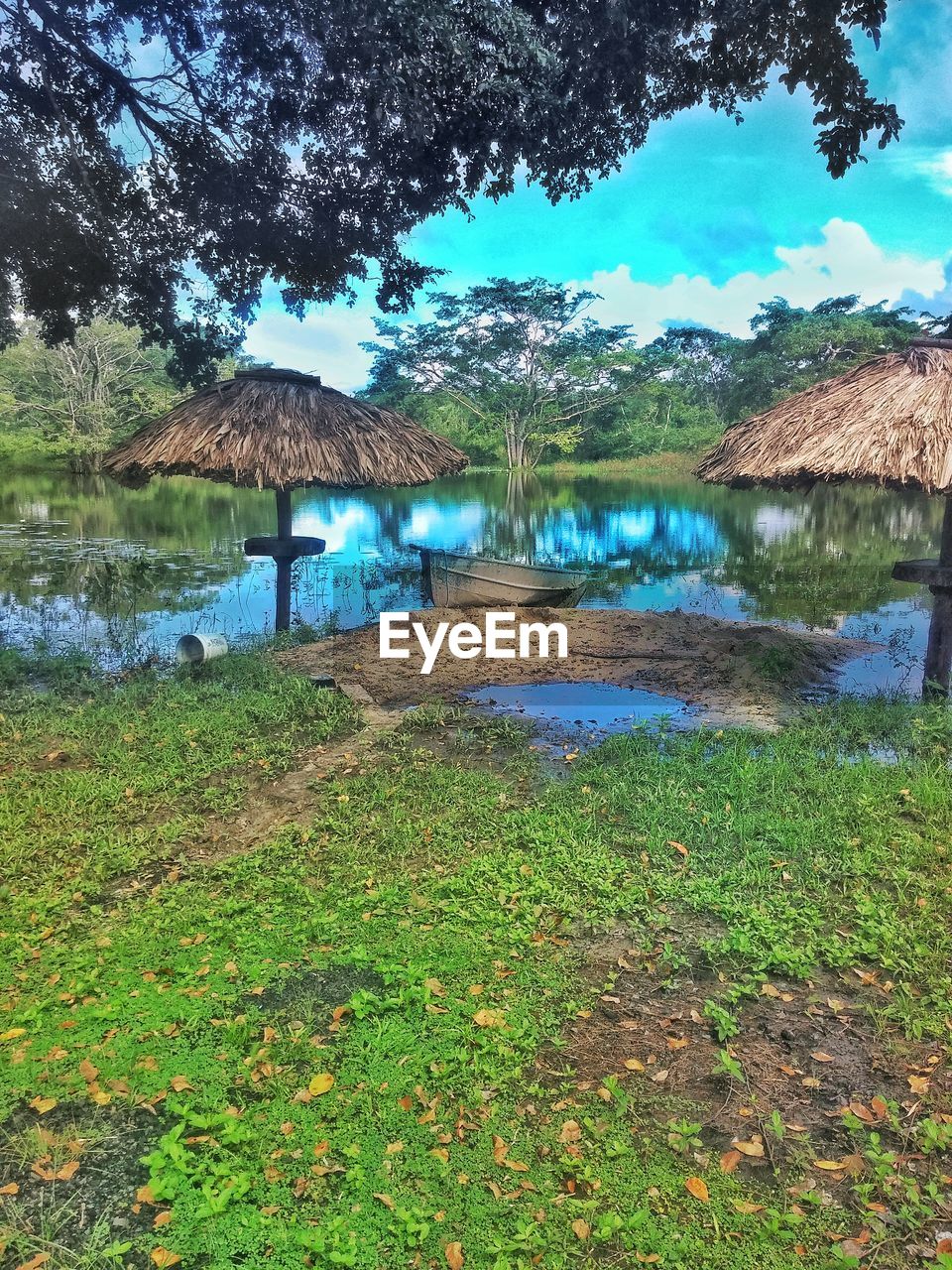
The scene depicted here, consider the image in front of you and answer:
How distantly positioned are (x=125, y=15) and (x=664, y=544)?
14.6 meters

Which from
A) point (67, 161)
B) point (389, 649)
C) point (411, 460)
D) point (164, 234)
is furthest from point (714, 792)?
point (67, 161)

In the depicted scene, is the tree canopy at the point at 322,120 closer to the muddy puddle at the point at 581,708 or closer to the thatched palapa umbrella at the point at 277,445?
the thatched palapa umbrella at the point at 277,445

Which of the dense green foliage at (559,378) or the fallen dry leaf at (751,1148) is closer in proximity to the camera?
the fallen dry leaf at (751,1148)

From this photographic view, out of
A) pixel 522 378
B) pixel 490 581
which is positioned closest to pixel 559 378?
pixel 522 378

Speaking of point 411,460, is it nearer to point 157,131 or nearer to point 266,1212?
point 157,131

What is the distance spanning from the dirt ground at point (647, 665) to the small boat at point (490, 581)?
0.53 m

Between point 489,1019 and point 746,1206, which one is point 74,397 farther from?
point 746,1206

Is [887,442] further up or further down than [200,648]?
further up

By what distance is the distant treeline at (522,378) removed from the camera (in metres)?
32.2

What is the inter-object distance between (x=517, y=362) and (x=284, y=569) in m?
30.4

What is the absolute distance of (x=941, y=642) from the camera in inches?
293

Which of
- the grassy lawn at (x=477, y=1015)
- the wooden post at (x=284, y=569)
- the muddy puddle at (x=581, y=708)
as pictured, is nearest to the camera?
the grassy lawn at (x=477, y=1015)

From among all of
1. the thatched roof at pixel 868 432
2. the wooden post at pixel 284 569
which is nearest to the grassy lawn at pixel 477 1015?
the thatched roof at pixel 868 432

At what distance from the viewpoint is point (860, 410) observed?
749 cm
